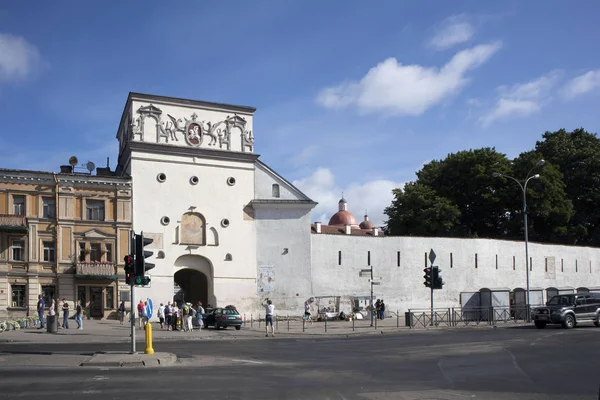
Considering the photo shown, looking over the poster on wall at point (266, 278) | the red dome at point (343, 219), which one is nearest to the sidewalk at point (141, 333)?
the poster on wall at point (266, 278)

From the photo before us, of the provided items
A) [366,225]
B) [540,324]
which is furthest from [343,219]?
[540,324]

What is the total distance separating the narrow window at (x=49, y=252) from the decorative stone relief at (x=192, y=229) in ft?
28.7

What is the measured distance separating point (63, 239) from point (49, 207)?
2.38 metres

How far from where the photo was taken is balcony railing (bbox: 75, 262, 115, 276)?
44469 mm

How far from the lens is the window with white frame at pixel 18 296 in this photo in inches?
1711

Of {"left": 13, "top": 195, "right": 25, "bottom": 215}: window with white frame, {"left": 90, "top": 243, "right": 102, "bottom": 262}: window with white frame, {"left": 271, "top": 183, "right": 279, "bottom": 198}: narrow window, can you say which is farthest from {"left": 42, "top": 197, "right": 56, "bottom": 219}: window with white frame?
{"left": 271, "top": 183, "right": 279, "bottom": 198}: narrow window

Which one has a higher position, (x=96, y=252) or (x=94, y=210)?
(x=94, y=210)

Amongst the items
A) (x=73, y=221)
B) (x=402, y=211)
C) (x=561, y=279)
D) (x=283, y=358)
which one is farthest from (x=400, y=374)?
(x=402, y=211)

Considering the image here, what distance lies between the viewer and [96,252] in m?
45.9

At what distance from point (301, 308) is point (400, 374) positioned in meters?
33.6

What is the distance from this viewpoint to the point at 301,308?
5062 centimetres

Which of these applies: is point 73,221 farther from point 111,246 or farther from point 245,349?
point 245,349

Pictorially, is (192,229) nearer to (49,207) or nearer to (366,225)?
(49,207)

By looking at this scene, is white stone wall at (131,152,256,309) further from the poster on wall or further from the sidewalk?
the sidewalk
